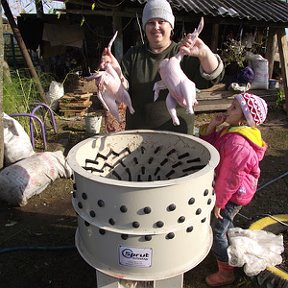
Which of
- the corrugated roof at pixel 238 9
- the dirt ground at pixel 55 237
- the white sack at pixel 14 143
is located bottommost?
the dirt ground at pixel 55 237

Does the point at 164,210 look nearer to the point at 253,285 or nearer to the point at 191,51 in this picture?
the point at 191,51

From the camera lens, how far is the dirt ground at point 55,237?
252cm

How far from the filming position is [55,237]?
3.02 metres

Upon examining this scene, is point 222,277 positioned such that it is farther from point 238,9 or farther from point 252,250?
point 238,9

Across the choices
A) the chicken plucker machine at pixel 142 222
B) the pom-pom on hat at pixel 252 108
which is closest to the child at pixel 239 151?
the pom-pom on hat at pixel 252 108

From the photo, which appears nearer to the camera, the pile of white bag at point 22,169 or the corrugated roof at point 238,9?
the pile of white bag at point 22,169

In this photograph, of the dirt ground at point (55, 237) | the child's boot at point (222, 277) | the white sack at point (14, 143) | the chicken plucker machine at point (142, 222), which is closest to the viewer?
the chicken plucker machine at point (142, 222)

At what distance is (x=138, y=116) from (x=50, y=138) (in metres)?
3.28

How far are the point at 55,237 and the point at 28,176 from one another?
2.67 ft

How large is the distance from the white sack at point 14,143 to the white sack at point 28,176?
159 mm

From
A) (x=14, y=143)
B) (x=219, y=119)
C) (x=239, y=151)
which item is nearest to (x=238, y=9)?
(x=14, y=143)

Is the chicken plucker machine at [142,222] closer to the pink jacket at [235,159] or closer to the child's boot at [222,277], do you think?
the pink jacket at [235,159]

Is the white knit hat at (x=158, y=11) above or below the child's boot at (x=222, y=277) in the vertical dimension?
above

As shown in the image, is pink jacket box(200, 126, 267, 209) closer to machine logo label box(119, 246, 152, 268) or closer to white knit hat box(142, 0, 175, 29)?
machine logo label box(119, 246, 152, 268)
